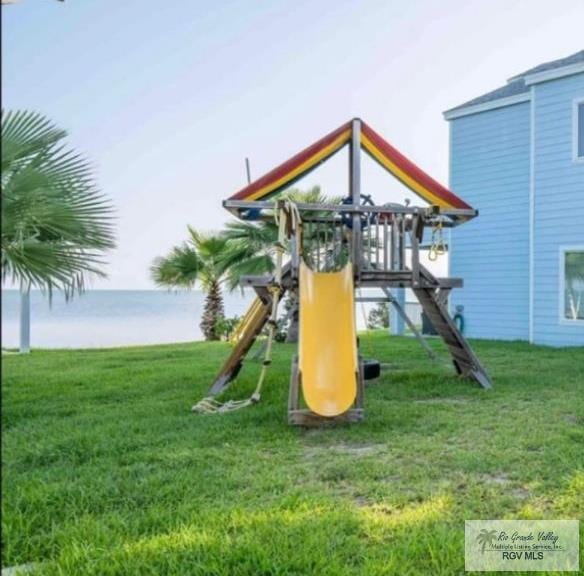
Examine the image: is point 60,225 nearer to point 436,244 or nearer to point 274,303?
point 274,303

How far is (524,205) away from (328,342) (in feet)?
25.7

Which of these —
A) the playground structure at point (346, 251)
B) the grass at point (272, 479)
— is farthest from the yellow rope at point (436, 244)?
the grass at point (272, 479)

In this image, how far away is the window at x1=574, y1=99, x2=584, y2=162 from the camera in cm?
947

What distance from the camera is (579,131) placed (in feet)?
31.3

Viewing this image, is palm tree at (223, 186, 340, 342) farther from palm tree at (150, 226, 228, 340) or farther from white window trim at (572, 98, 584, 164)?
white window trim at (572, 98, 584, 164)

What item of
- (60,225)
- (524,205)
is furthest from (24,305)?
(524,205)

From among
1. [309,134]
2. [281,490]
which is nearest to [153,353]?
[309,134]

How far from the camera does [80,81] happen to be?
3.41 ft

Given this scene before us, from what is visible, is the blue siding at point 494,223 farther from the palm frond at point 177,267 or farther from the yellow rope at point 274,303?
the yellow rope at point 274,303

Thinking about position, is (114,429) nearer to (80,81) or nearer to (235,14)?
(235,14)

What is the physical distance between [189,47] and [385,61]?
5.03 meters

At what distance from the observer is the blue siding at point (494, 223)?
34.7 feet

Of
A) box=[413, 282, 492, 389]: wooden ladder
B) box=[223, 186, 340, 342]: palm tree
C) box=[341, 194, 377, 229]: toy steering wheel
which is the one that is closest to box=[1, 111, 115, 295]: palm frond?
box=[341, 194, 377, 229]: toy steering wheel

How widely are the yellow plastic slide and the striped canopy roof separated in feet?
3.37
